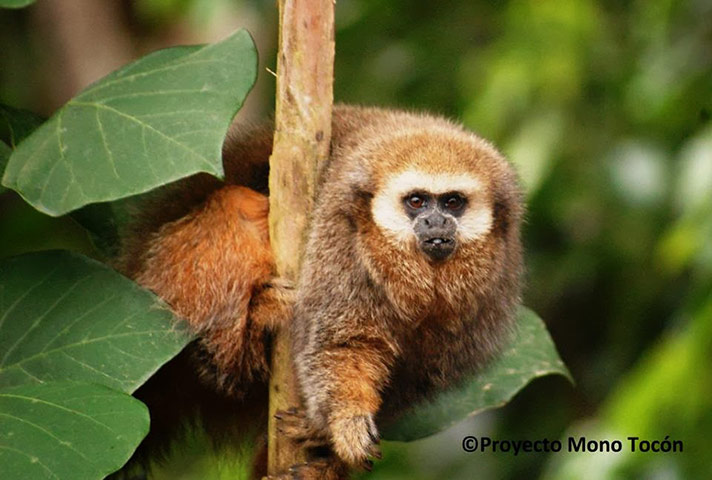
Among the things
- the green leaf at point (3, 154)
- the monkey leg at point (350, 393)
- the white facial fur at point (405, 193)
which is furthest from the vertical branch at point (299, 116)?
the green leaf at point (3, 154)

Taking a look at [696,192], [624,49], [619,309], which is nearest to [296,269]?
[696,192]

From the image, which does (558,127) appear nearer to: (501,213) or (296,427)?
(501,213)

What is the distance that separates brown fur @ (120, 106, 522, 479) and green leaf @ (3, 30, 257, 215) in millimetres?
477

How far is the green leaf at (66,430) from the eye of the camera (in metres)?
2.16

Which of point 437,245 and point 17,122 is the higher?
point 17,122

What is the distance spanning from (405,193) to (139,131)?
79 cm

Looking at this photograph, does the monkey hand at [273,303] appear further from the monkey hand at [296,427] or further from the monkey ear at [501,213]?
the monkey ear at [501,213]

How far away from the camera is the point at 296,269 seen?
278 cm

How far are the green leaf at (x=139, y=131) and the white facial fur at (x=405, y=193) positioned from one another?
0.59 metres

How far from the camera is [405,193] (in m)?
2.86

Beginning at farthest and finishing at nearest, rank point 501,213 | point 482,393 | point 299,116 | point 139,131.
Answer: point 482,393 → point 501,213 → point 299,116 → point 139,131

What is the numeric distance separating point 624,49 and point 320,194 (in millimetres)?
3515

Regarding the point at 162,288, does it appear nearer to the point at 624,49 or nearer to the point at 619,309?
the point at 619,309

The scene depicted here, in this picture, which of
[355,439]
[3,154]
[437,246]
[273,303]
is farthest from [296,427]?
[3,154]
